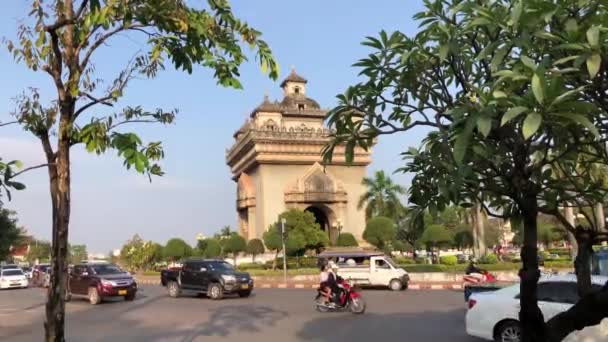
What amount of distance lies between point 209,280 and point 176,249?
104 ft

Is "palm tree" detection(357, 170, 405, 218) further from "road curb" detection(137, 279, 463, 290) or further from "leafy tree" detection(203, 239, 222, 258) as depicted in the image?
"road curb" detection(137, 279, 463, 290)

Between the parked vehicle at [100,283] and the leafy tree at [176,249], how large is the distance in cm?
2898

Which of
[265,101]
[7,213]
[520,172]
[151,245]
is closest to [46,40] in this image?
[520,172]

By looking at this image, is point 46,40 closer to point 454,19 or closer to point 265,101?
point 454,19

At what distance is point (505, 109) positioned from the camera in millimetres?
2914

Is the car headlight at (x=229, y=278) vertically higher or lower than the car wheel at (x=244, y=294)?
Answer: higher

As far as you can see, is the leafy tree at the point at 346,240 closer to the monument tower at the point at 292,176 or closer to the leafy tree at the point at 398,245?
the monument tower at the point at 292,176

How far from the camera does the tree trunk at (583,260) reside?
13.8 feet

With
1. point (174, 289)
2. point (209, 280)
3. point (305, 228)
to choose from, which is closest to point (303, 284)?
point (174, 289)

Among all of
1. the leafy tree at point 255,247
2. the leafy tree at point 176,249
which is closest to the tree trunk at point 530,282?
the leafy tree at point 255,247

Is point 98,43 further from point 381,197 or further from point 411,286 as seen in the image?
point 381,197

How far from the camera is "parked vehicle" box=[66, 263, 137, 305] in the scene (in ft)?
68.3

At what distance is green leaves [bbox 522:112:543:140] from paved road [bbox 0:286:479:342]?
871cm

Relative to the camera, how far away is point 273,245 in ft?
143
